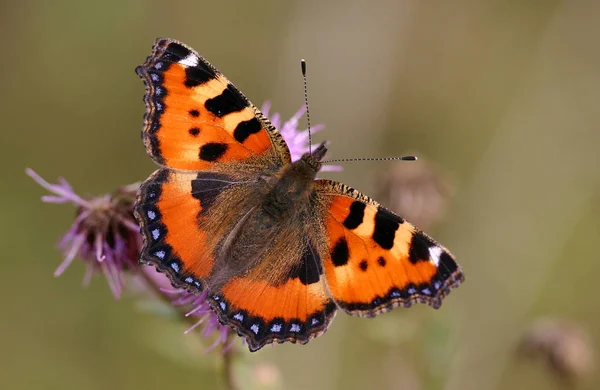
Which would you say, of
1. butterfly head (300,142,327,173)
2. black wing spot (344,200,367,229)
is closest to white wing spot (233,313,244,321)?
black wing spot (344,200,367,229)

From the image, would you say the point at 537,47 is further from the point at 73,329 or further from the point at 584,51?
the point at 73,329

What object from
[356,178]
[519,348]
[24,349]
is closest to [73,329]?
[24,349]

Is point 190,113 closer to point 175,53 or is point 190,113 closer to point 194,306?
point 175,53

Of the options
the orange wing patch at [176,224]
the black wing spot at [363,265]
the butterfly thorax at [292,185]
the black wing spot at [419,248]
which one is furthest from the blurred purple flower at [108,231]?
the black wing spot at [419,248]

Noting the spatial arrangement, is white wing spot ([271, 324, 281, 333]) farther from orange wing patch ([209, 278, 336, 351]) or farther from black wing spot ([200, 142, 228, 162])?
black wing spot ([200, 142, 228, 162])

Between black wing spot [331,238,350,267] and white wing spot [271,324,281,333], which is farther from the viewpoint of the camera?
black wing spot [331,238,350,267]

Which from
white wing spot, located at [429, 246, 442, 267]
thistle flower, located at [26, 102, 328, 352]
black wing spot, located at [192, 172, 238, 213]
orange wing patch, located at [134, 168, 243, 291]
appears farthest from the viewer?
thistle flower, located at [26, 102, 328, 352]
